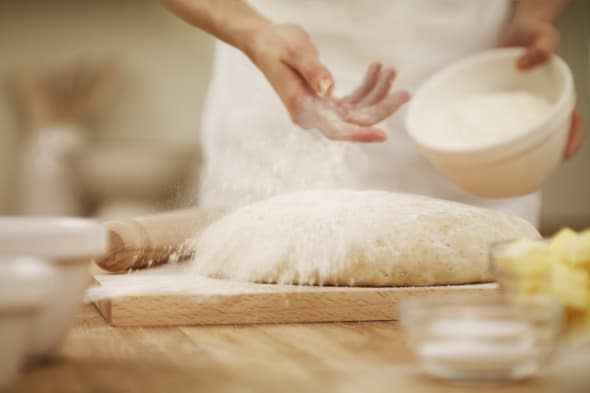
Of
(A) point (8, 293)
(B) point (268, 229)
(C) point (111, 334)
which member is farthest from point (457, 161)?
(A) point (8, 293)

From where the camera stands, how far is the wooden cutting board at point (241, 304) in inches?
32.9

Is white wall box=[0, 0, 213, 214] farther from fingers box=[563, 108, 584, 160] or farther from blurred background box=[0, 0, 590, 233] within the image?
fingers box=[563, 108, 584, 160]

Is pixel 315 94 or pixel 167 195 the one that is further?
pixel 167 195

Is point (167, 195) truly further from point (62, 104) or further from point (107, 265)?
point (107, 265)

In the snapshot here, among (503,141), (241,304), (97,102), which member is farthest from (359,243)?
(97,102)

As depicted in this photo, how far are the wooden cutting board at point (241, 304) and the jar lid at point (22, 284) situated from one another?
1.08 ft

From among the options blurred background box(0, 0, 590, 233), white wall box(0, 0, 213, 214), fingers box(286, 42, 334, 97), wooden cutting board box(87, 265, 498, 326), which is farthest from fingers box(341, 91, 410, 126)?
white wall box(0, 0, 213, 214)

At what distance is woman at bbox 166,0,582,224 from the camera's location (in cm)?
145

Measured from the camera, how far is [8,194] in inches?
138

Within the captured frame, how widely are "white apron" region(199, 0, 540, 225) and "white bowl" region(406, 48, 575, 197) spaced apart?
0.17 m

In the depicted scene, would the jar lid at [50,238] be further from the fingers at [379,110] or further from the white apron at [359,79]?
the white apron at [359,79]

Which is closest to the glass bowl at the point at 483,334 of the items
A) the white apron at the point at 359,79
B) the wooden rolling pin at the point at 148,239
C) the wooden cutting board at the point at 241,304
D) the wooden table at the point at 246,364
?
the wooden table at the point at 246,364

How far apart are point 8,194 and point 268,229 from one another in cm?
272

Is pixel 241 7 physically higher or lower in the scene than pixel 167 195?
higher
